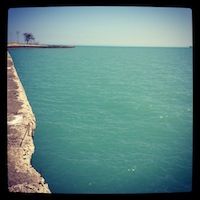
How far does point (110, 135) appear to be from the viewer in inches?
543

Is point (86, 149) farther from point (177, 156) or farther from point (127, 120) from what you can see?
point (127, 120)

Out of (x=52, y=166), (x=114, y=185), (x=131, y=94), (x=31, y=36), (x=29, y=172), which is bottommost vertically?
(x=114, y=185)

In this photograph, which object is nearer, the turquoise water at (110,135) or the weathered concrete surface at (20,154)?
the weathered concrete surface at (20,154)

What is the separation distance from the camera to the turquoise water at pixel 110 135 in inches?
275

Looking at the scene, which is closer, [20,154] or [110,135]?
[20,154]

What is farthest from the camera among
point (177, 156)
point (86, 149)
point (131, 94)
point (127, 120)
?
point (131, 94)

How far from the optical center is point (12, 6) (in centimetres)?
167

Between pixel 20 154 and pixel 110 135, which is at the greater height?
pixel 20 154

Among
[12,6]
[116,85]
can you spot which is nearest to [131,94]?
[116,85]

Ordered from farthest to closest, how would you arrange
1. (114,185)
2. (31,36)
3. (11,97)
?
1. (31,36)
2. (11,97)
3. (114,185)

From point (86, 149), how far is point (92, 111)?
9486 millimetres

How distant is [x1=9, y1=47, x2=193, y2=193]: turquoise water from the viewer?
22.9 feet

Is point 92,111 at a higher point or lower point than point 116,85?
lower

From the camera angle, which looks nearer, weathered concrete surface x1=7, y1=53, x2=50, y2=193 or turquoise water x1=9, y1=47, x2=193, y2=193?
weathered concrete surface x1=7, y1=53, x2=50, y2=193
